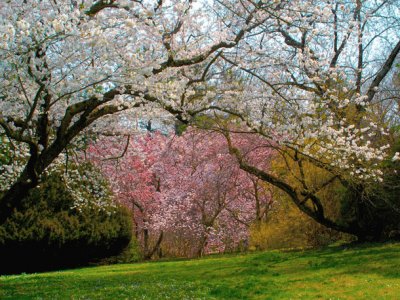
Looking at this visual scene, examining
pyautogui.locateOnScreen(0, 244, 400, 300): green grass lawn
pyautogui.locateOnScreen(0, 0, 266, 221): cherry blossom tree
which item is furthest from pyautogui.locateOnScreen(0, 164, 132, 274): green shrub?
pyautogui.locateOnScreen(0, 0, 266, 221): cherry blossom tree

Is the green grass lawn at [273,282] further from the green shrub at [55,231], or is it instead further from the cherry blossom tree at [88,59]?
the green shrub at [55,231]

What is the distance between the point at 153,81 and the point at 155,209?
20189 mm

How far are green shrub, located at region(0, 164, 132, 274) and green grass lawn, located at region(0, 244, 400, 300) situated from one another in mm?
7146

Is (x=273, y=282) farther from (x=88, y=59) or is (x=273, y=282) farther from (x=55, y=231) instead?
(x=55, y=231)

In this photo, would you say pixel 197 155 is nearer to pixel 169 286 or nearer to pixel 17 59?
pixel 169 286

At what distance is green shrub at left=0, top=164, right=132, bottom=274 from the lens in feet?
65.0

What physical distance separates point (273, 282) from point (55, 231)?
12.8 meters

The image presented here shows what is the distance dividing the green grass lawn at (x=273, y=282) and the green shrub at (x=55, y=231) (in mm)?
7146

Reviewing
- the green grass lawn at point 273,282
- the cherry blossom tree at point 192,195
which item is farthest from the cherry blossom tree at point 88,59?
the cherry blossom tree at point 192,195

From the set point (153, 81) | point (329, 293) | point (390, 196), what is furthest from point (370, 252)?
point (153, 81)

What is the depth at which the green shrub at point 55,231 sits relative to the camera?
780 inches

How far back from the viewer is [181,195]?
25.2m

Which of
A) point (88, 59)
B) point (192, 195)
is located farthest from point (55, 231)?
point (88, 59)

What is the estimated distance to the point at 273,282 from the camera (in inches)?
382
